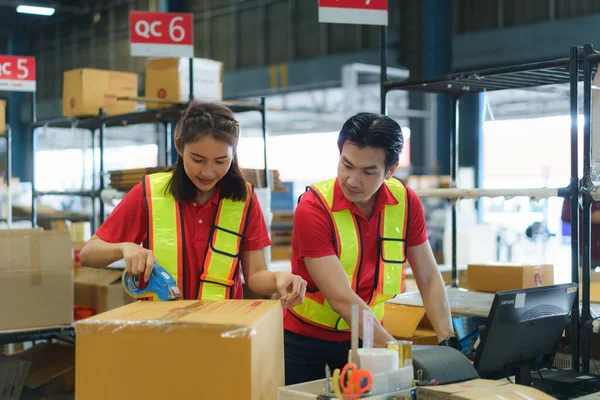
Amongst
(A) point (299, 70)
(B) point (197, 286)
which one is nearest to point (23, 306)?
(B) point (197, 286)

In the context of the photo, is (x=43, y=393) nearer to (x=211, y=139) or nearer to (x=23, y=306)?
(x=23, y=306)

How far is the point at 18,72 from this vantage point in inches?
292

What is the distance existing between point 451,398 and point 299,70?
12.5 m

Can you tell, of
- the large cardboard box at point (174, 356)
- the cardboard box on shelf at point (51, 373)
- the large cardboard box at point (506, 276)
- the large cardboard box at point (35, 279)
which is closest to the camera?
the large cardboard box at point (174, 356)

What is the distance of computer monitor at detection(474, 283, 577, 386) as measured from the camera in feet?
6.70

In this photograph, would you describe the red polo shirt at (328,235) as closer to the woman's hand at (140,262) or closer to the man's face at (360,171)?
the man's face at (360,171)

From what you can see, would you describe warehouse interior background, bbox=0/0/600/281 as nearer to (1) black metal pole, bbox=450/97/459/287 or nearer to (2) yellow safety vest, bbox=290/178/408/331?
(1) black metal pole, bbox=450/97/459/287

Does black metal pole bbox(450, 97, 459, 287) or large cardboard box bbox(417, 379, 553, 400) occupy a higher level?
black metal pole bbox(450, 97, 459, 287)

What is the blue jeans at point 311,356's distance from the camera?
251 cm

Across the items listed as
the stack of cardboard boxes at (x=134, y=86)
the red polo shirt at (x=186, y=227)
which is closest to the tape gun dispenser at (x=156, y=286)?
the red polo shirt at (x=186, y=227)

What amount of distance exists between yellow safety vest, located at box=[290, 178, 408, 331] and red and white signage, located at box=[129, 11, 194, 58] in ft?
9.68

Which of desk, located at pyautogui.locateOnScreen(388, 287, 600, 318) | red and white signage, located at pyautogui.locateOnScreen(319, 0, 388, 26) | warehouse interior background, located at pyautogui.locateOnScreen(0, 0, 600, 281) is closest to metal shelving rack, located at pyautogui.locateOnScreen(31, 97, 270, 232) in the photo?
warehouse interior background, located at pyautogui.locateOnScreen(0, 0, 600, 281)

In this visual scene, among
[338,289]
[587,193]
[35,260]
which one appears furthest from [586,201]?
[35,260]

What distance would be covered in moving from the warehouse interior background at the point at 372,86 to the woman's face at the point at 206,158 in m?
2.78
